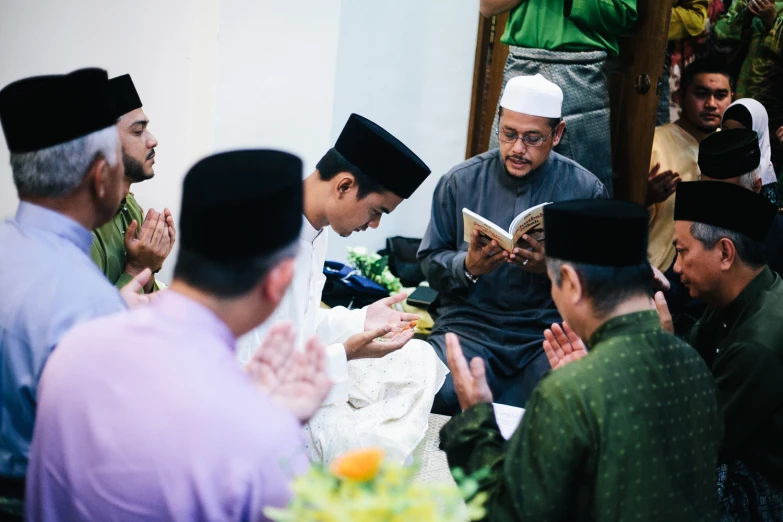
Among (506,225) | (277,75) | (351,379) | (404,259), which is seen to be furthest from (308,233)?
(404,259)

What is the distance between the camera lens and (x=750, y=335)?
2789 mm

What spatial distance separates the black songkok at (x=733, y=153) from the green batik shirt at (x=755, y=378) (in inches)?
56.3

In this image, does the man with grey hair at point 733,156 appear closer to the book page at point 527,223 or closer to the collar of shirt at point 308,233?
the book page at point 527,223

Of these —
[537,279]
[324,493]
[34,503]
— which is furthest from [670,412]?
[537,279]

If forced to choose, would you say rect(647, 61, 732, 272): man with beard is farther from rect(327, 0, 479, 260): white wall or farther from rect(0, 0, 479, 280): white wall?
rect(0, 0, 479, 280): white wall

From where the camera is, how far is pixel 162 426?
1489 millimetres

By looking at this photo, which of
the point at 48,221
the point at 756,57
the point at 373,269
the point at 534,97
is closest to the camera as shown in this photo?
the point at 48,221

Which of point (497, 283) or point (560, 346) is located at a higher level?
point (560, 346)

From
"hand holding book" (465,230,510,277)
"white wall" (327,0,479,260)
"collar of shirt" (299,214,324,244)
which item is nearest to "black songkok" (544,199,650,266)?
"collar of shirt" (299,214,324,244)

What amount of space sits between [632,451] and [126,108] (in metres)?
2.54

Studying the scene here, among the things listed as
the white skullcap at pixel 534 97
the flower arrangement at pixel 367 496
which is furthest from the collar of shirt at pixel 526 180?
the flower arrangement at pixel 367 496

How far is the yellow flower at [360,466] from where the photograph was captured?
1.30 m

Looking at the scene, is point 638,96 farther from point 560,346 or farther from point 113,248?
point 113,248

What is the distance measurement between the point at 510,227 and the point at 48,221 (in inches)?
78.9
